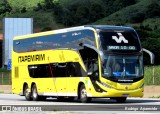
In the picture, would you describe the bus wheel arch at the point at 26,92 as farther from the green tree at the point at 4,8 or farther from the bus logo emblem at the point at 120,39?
the green tree at the point at 4,8

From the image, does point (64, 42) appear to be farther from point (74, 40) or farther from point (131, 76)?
point (131, 76)

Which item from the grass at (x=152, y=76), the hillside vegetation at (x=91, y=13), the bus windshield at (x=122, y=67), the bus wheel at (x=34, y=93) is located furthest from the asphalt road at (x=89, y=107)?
the hillside vegetation at (x=91, y=13)

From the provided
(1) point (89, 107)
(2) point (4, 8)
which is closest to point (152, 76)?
(1) point (89, 107)

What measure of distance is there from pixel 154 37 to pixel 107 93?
5747 centimetres

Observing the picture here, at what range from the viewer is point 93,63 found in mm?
28094

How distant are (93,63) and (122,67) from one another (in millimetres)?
1422

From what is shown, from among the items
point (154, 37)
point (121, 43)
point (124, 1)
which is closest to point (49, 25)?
point (124, 1)

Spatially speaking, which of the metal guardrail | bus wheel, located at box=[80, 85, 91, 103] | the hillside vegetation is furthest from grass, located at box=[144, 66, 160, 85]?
the hillside vegetation

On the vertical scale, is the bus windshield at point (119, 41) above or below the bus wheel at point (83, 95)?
above

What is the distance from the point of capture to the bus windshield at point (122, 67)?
27750 millimetres

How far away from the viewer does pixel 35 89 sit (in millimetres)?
33750

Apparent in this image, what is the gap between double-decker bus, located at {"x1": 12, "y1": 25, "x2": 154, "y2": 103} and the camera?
27766mm

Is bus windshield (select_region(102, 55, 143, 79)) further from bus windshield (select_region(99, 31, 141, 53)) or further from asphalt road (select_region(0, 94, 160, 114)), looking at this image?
asphalt road (select_region(0, 94, 160, 114))

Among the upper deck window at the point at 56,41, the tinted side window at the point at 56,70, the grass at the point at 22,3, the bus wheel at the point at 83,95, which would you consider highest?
the grass at the point at 22,3
